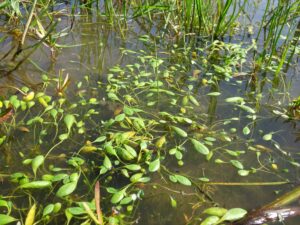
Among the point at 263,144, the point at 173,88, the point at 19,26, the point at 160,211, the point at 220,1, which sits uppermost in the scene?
the point at 220,1

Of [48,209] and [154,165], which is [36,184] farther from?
[154,165]

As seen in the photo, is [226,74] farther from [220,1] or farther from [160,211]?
[160,211]

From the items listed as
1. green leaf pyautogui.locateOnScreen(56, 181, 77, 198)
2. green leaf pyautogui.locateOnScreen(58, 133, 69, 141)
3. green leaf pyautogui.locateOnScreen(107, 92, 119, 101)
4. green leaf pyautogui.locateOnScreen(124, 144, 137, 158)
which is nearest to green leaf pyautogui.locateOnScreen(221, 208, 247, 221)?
green leaf pyautogui.locateOnScreen(124, 144, 137, 158)

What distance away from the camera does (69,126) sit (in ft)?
5.53

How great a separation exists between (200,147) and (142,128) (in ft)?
1.04

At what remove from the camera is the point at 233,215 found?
4.40ft

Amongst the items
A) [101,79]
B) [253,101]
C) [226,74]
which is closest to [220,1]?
[226,74]

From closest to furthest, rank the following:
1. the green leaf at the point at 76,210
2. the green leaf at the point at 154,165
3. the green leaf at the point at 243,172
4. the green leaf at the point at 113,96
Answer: the green leaf at the point at 76,210 < the green leaf at the point at 154,165 < the green leaf at the point at 243,172 < the green leaf at the point at 113,96

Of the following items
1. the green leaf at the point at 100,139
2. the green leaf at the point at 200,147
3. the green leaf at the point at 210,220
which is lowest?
the green leaf at the point at 210,220

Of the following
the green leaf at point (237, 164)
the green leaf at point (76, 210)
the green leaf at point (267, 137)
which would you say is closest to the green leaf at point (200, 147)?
the green leaf at point (237, 164)

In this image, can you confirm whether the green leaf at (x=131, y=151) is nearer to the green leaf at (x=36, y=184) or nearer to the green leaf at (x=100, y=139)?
the green leaf at (x=100, y=139)

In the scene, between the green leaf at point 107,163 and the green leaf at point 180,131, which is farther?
the green leaf at point 180,131

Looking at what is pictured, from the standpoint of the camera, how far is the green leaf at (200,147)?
5.34 ft

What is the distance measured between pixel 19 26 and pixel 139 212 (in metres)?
1.84
